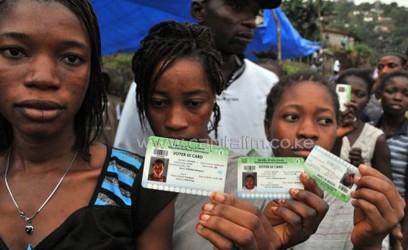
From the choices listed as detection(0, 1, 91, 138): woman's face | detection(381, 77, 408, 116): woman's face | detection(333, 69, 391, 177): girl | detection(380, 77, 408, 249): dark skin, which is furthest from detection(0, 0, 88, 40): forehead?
detection(381, 77, 408, 116): woman's face

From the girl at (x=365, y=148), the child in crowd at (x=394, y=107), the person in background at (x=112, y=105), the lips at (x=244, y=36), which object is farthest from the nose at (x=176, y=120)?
the person in background at (x=112, y=105)

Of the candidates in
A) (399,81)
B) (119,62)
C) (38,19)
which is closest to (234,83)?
(38,19)

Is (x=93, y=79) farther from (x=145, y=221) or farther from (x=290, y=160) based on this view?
(x=290, y=160)

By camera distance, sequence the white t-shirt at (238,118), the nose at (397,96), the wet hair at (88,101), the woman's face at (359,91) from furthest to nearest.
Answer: the nose at (397,96), the woman's face at (359,91), the white t-shirt at (238,118), the wet hair at (88,101)

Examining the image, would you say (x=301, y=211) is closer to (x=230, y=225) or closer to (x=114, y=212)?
(x=230, y=225)

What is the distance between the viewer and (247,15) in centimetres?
259

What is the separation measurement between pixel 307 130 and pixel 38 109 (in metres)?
1.00

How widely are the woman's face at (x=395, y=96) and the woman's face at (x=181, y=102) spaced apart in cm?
283

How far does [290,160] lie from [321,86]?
687 mm

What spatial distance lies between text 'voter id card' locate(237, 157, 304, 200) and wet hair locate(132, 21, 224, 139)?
547 millimetres

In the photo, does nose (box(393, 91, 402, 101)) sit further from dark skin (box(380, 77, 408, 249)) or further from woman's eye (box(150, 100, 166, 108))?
woman's eye (box(150, 100, 166, 108))

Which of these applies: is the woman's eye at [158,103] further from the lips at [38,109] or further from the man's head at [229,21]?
the man's head at [229,21]

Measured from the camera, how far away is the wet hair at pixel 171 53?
1.83 m

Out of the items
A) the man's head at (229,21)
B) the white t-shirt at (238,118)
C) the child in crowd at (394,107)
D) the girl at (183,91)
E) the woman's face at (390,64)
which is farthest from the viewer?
the woman's face at (390,64)
